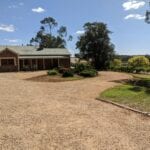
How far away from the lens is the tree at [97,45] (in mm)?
53656

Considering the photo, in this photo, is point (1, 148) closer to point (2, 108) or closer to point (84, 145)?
point (84, 145)

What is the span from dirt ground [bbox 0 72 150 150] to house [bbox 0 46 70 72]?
32726 mm

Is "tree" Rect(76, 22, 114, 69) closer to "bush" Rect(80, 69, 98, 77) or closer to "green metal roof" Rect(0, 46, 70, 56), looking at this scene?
"green metal roof" Rect(0, 46, 70, 56)

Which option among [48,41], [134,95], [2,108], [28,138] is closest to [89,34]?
[48,41]

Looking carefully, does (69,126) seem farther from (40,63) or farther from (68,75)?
(40,63)

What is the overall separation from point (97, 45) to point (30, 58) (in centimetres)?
1212

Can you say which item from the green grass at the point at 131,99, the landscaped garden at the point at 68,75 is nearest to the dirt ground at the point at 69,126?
the green grass at the point at 131,99

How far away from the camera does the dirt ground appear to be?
9000 mm

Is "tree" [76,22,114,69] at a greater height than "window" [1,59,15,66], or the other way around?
"tree" [76,22,114,69]

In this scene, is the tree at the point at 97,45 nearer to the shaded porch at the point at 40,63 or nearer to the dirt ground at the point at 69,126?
the shaded porch at the point at 40,63

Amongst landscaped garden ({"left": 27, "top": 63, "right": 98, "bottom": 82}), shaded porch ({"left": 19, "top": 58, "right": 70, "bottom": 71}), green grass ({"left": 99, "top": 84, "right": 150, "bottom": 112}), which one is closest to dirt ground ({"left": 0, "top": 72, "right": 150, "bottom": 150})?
green grass ({"left": 99, "top": 84, "right": 150, "bottom": 112})

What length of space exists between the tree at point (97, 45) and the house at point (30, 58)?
3916mm

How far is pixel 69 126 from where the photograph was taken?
10.9 m

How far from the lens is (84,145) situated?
29.2ft
